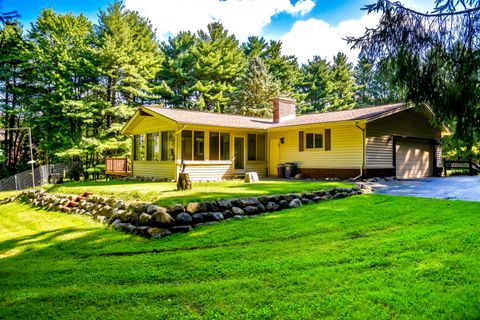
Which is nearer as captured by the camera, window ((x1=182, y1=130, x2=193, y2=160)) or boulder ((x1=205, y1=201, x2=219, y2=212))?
boulder ((x1=205, y1=201, x2=219, y2=212))

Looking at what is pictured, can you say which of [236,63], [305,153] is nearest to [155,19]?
[236,63]

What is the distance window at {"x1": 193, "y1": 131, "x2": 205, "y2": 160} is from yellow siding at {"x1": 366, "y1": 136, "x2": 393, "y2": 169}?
663cm

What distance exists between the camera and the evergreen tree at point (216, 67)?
92.4ft

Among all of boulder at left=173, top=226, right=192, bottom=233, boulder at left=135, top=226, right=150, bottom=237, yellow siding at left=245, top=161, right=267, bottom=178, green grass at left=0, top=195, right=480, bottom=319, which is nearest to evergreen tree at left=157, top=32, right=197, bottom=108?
yellow siding at left=245, top=161, right=267, bottom=178

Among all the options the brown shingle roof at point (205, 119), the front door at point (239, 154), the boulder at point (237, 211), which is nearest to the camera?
the boulder at point (237, 211)

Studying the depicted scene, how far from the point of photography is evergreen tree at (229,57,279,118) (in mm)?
29312

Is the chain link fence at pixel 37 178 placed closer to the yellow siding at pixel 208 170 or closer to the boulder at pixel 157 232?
the yellow siding at pixel 208 170

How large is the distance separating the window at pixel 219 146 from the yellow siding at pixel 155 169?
5.76ft

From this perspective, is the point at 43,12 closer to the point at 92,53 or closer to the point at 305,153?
the point at 92,53

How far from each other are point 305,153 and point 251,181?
3.52m

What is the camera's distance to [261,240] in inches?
212

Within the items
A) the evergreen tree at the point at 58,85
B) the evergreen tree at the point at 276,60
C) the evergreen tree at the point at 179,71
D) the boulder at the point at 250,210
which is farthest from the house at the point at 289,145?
the evergreen tree at the point at 276,60

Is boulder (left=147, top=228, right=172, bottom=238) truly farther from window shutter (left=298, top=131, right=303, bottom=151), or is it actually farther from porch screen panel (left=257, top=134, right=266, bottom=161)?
porch screen panel (left=257, top=134, right=266, bottom=161)

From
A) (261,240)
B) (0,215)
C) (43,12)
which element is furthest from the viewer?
(43,12)
